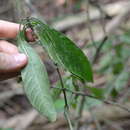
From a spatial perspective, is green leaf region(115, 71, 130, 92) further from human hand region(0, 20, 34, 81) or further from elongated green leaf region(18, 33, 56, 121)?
elongated green leaf region(18, 33, 56, 121)

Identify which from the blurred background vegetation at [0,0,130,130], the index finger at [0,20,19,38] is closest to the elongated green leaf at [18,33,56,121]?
the blurred background vegetation at [0,0,130,130]

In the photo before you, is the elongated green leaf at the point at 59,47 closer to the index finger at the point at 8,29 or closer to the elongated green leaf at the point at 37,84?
the elongated green leaf at the point at 37,84

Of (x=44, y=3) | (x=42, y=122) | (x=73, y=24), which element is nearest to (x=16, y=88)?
(x=42, y=122)

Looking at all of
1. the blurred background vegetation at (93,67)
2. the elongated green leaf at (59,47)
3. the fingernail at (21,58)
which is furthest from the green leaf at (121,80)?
the fingernail at (21,58)

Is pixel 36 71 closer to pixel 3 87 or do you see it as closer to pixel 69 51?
pixel 69 51

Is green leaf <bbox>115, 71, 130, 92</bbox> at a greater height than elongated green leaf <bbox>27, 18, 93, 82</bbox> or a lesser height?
lesser

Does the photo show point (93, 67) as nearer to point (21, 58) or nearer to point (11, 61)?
point (11, 61)

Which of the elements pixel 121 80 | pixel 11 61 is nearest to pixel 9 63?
pixel 11 61
